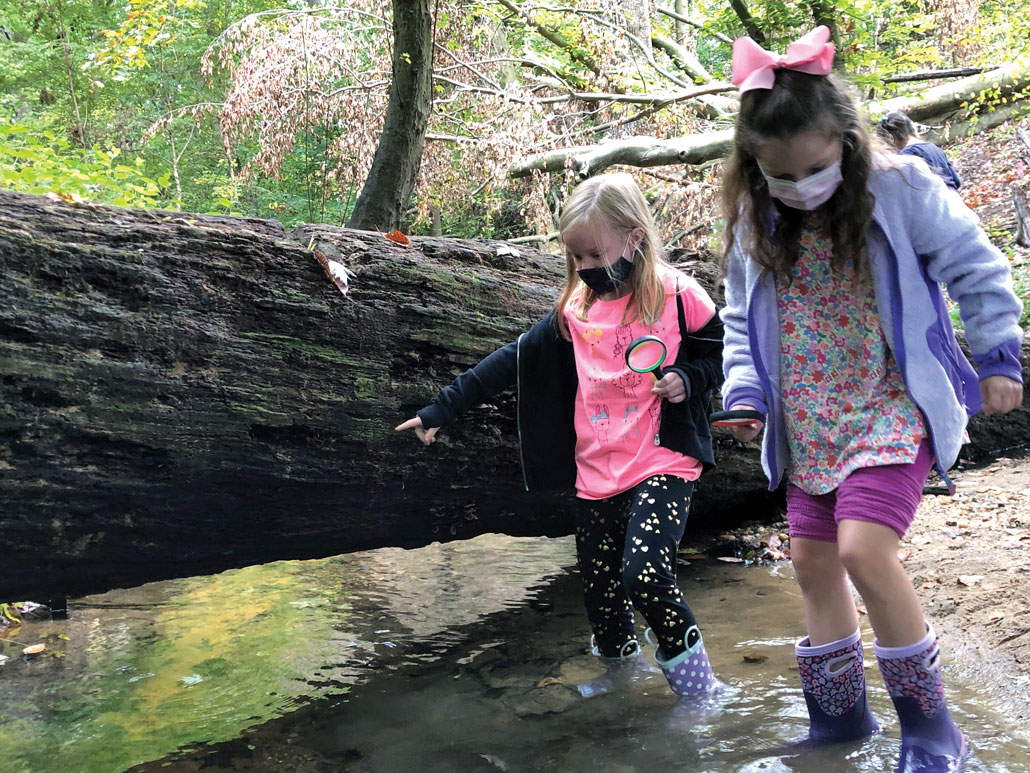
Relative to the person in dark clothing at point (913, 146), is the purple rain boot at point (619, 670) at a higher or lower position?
lower

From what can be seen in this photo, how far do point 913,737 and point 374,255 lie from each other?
8.06 feet

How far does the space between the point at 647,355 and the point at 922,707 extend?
1368 mm

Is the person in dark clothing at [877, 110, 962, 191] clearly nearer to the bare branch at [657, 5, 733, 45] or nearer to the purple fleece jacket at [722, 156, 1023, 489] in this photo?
the purple fleece jacket at [722, 156, 1023, 489]

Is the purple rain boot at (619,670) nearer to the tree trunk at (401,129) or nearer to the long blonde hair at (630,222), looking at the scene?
the long blonde hair at (630,222)

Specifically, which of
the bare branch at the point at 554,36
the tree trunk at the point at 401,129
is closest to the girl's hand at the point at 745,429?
the tree trunk at the point at 401,129

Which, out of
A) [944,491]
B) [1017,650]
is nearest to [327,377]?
[1017,650]

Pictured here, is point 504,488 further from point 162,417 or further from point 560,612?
point 162,417

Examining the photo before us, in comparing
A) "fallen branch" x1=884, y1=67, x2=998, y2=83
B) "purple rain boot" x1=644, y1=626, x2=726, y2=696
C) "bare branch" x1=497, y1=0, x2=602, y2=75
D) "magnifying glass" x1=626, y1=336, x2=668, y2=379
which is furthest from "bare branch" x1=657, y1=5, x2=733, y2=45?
"purple rain boot" x1=644, y1=626, x2=726, y2=696

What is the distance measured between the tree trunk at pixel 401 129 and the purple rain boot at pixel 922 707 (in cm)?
393

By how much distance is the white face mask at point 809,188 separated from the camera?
201 cm

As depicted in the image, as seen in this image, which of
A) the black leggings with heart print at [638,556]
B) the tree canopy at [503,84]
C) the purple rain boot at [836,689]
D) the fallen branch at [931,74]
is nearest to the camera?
the purple rain boot at [836,689]

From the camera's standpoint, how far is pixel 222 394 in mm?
2854

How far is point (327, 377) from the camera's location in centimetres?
306

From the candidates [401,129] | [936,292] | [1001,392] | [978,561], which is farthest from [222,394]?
[978,561]
